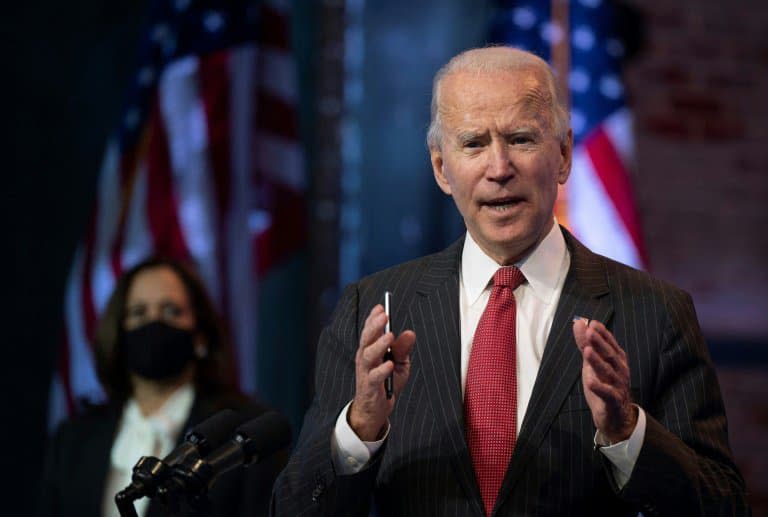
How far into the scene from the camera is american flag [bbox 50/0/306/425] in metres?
3.88

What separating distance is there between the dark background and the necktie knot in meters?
2.37

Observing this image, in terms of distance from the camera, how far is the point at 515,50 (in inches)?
71.6

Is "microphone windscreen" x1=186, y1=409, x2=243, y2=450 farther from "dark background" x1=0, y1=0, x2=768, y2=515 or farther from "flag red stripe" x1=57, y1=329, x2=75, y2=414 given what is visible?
"dark background" x1=0, y1=0, x2=768, y2=515

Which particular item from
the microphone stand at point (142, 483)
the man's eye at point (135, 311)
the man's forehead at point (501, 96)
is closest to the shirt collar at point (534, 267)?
the man's forehead at point (501, 96)

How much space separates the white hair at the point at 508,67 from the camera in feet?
5.79

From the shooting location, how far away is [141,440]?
115 inches

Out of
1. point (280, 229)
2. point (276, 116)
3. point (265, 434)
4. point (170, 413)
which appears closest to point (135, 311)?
point (170, 413)

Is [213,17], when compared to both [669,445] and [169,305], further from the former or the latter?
[669,445]

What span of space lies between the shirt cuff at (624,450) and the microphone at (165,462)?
60cm

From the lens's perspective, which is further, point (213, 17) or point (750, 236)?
point (750, 236)

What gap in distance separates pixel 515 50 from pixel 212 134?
7.61 ft

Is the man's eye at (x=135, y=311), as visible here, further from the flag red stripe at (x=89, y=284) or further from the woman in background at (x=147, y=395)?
the flag red stripe at (x=89, y=284)

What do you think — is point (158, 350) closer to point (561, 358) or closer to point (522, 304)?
point (522, 304)

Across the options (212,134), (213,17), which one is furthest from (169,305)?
(213,17)
